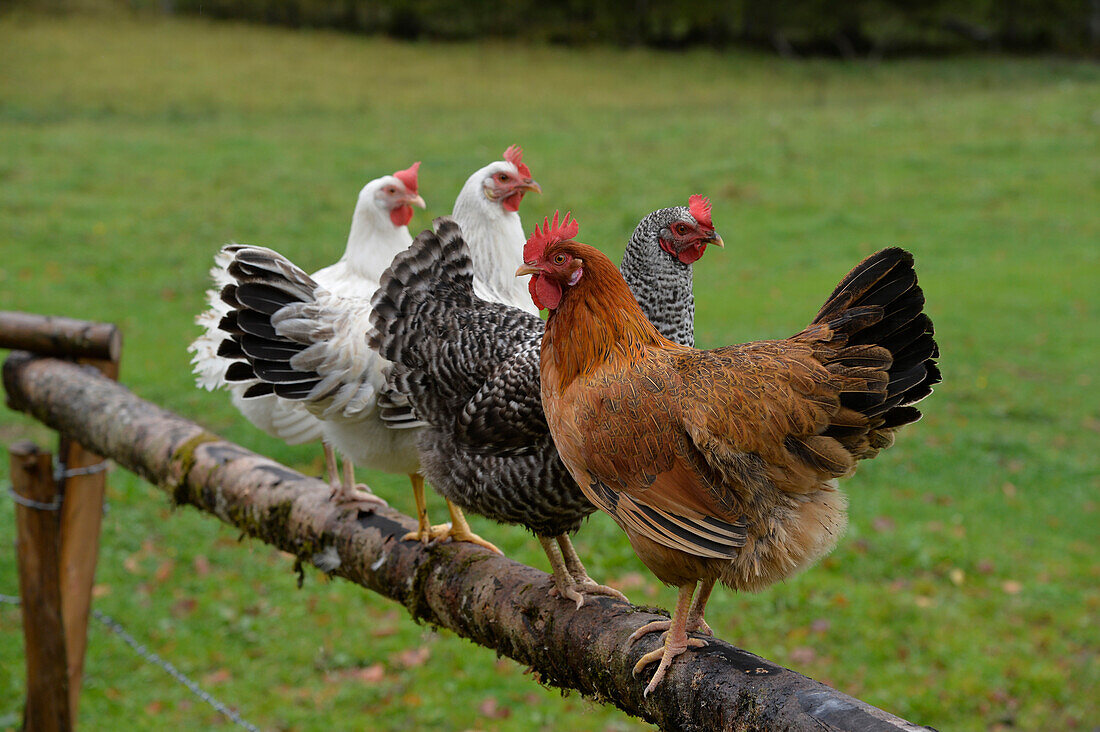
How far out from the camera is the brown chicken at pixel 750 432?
2125 mm

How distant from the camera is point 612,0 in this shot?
25406mm

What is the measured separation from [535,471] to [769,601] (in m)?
3.49

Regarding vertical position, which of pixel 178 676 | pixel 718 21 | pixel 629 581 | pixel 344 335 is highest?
pixel 718 21

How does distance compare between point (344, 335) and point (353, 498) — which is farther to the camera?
Result: point (353, 498)

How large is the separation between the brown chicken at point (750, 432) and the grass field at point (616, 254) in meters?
1.26

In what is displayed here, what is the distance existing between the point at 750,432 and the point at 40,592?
136 inches

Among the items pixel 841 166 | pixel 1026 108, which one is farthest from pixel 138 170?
pixel 1026 108

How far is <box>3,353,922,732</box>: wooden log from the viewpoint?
2070 millimetres

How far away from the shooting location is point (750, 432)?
2.16 metres

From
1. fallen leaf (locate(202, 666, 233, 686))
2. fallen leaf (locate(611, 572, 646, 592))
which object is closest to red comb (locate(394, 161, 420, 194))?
fallen leaf (locate(202, 666, 233, 686))

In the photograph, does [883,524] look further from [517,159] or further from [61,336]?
[61,336]

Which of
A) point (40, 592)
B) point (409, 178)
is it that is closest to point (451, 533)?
point (409, 178)

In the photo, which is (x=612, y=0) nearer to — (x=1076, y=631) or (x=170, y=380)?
(x=170, y=380)

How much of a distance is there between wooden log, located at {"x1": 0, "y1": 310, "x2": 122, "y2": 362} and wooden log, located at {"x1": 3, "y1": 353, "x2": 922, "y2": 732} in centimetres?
8
